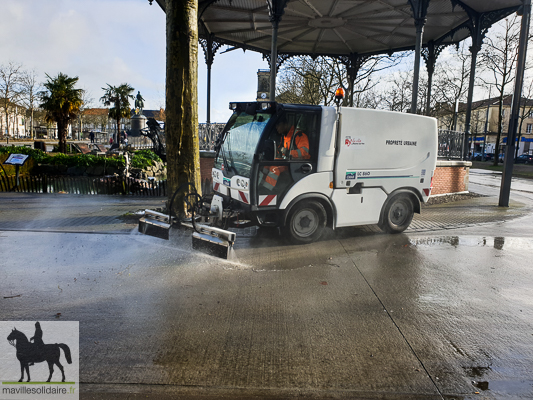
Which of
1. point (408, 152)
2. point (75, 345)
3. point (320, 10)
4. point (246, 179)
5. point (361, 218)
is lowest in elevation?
point (75, 345)

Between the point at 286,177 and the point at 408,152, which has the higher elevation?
the point at 408,152

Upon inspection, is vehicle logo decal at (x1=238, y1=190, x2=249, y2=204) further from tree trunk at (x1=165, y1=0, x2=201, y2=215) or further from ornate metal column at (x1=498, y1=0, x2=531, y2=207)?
ornate metal column at (x1=498, y1=0, x2=531, y2=207)

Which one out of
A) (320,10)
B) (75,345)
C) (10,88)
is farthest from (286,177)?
(10,88)

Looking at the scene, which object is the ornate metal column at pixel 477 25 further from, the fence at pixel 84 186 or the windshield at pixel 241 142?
the fence at pixel 84 186

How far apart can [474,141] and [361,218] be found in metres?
77.7

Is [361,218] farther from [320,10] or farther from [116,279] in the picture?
[320,10]

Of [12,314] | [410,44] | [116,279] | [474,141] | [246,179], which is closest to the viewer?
[12,314]

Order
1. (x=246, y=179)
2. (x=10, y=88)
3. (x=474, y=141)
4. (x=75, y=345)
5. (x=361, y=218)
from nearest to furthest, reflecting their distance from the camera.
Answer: (x=75, y=345) < (x=246, y=179) < (x=361, y=218) < (x=10, y=88) < (x=474, y=141)

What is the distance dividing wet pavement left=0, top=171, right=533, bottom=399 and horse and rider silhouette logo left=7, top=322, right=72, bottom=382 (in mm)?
203

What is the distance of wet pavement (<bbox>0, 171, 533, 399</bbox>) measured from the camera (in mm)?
2908

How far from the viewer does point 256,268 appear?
5.55m

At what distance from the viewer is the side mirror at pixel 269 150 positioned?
20.1 feet

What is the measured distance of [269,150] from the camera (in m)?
6.16

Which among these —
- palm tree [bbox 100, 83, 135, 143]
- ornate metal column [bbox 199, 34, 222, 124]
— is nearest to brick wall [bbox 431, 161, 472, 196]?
ornate metal column [bbox 199, 34, 222, 124]
